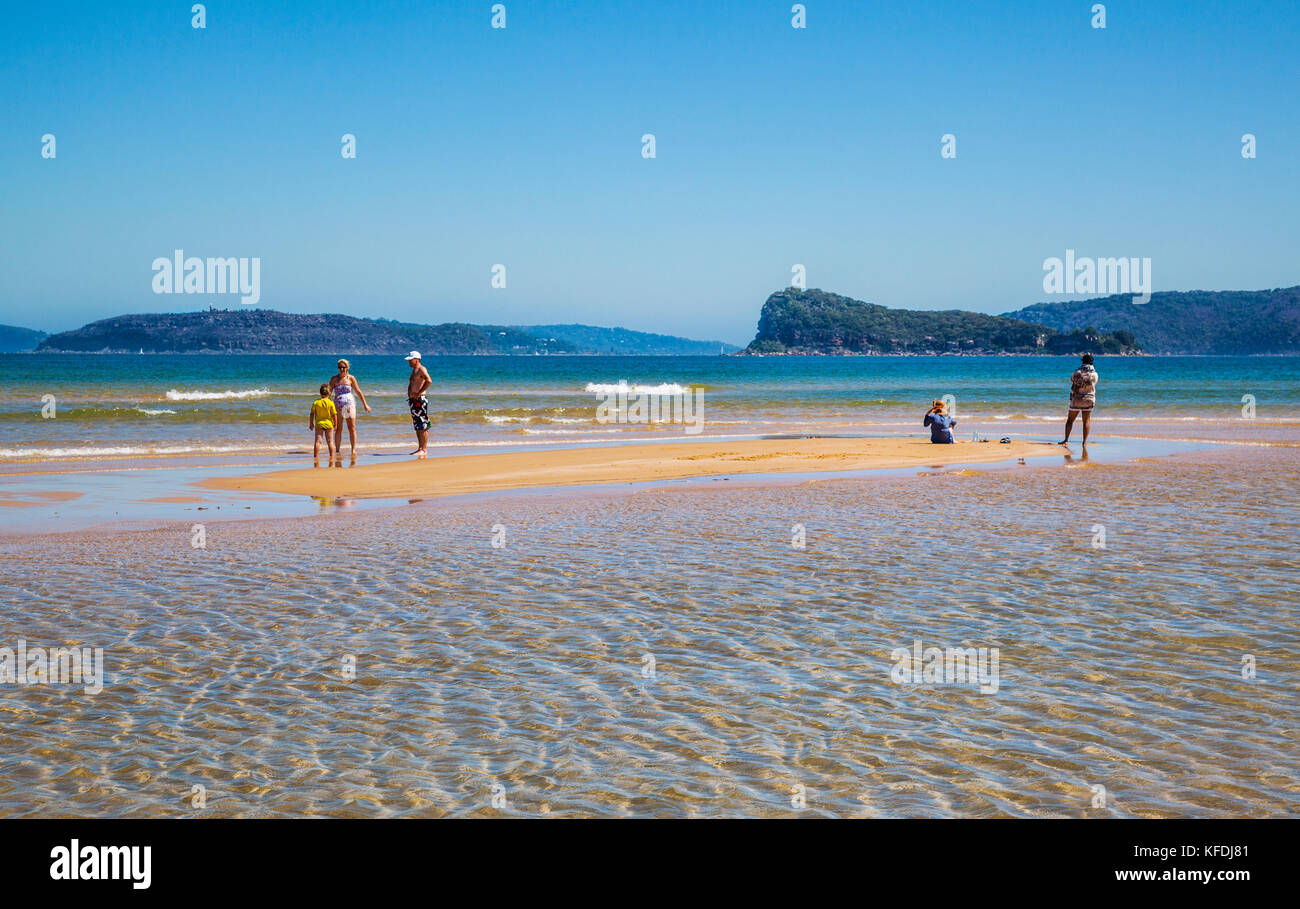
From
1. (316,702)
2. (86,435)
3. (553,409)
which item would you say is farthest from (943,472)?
(553,409)

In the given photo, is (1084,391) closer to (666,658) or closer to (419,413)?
(419,413)

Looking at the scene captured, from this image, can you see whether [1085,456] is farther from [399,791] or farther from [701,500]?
[399,791]

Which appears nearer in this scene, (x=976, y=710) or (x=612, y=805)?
(x=612, y=805)

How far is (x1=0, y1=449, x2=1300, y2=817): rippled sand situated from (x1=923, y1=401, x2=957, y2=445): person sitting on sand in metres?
13.1

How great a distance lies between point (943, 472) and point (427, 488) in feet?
29.7

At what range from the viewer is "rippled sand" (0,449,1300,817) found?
480 cm

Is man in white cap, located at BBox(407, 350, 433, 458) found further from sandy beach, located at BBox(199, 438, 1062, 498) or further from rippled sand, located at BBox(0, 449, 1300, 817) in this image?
rippled sand, located at BBox(0, 449, 1300, 817)

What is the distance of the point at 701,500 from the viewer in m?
15.5

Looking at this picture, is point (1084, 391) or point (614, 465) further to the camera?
point (1084, 391)

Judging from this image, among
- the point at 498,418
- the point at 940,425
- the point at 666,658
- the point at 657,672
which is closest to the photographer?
the point at 657,672

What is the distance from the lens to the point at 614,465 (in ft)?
69.8

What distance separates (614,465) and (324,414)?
5.63 metres

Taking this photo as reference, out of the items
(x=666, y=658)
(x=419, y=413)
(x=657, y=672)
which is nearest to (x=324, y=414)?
(x=419, y=413)

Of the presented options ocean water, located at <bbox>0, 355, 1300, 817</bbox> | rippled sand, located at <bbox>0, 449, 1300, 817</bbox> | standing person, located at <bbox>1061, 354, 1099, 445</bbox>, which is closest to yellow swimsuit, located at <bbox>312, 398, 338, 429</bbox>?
ocean water, located at <bbox>0, 355, 1300, 817</bbox>
